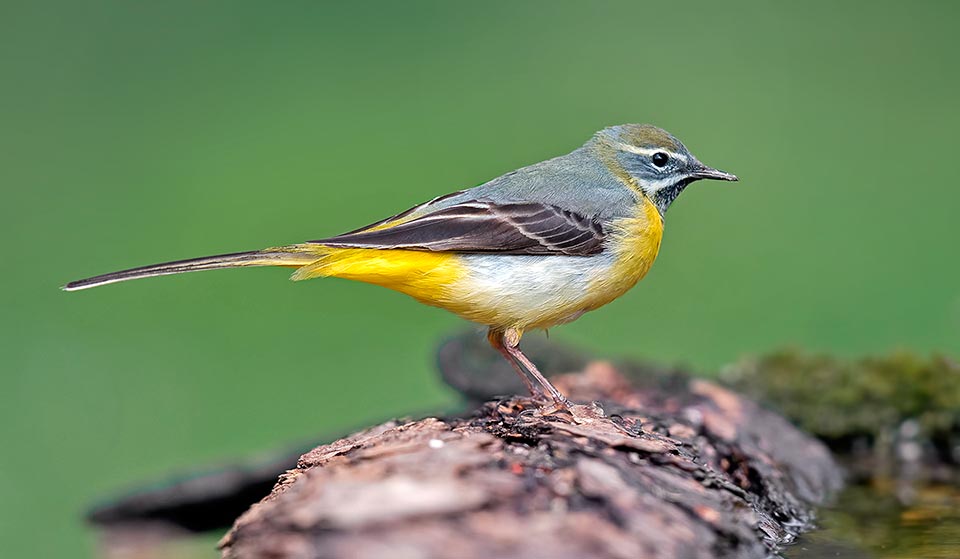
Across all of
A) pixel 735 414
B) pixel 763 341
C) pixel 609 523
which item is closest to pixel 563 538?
pixel 609 523

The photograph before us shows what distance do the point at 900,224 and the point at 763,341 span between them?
2.93 metres

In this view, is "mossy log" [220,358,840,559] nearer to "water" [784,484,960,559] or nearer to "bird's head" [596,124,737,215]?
"water" [784,484,960,559]

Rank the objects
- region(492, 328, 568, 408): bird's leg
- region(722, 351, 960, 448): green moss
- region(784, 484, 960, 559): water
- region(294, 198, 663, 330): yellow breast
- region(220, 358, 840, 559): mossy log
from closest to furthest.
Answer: region(220, 358, 840, 559): mossy log → region(784, 484, 960, 559): water → region(492, 328, 568, 408): bird's leg → region(294, 198, 663, 330): yellow breast → region(722, 351, 960, 448): green moss

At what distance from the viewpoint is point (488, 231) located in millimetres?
5781

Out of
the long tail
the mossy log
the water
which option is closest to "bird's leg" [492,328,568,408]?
the mossy log

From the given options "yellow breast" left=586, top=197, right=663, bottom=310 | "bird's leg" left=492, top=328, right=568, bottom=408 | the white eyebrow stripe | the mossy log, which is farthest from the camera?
the white eyebrow stripe

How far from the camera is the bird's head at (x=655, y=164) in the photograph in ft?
21.7

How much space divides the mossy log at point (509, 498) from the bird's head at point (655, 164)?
2300 millimetres

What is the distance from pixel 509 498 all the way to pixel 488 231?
2759mm

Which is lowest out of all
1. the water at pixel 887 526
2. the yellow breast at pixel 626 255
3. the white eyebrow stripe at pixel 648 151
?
the water at pixel 887 526

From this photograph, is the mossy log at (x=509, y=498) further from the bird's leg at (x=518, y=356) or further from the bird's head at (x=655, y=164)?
the bird's head at (x=655, y=164)

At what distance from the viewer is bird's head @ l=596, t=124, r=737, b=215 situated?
6.62 meters

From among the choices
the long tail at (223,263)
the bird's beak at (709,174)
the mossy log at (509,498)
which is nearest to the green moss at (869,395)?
the bird's beak at (709,174)

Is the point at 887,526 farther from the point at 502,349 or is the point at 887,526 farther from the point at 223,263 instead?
the point at 223,263
